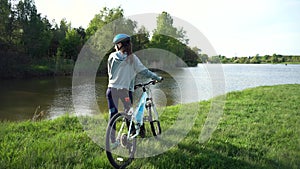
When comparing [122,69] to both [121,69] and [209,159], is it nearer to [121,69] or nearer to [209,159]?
[121,69]

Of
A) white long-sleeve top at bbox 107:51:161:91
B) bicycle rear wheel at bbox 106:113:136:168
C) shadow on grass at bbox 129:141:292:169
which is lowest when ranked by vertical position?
shadow on grass at bbox 129:141:292:169

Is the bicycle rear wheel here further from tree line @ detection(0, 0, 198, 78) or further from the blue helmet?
tree line @ detection(0, 0, 198, 78)

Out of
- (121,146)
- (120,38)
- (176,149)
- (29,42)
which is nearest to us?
(120,38)

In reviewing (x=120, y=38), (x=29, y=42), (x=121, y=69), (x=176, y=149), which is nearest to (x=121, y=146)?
(x=176, y=149)

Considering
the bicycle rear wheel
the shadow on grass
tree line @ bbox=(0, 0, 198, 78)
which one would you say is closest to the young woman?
the bicycle rear wheel

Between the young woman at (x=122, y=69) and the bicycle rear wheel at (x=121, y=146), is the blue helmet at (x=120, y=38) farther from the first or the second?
the bicycle rear wheel at (x=121, y=146)

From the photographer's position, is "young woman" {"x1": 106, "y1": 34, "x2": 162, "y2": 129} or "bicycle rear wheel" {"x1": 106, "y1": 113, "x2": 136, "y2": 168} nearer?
"bicycle rear wheel" {"x1": 106, "y1": 113, "x2": 136, "y2": 168}

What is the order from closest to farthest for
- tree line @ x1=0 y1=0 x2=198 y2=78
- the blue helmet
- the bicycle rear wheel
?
the bicycle rear wheel
the blue helmet
tree line @ x1=0 y1=0 x2=198 y2=78

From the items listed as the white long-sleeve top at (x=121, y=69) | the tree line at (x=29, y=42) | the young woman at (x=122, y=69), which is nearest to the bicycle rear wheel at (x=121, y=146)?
the young woman at (x=122, y=69)

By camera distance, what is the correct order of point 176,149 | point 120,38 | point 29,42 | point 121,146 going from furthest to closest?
point 29,42 < point 176,149 < point 121,146 < point 120,38

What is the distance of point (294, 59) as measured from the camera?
148 m

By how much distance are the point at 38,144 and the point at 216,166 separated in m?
3.01

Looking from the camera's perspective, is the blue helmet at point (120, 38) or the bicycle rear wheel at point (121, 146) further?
the blue helmet at point (120, 38)

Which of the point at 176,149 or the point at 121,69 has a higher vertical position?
the point at 121,69
